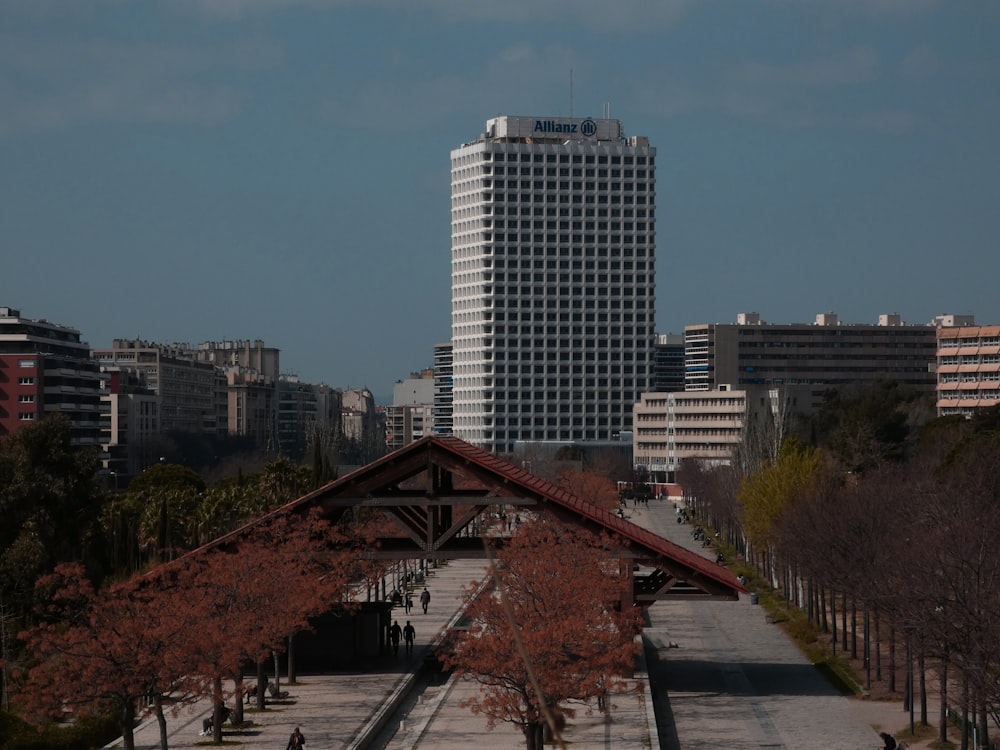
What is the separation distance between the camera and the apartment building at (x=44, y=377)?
160000mm

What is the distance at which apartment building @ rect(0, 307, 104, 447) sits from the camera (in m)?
160

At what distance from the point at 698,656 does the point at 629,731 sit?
19999mm

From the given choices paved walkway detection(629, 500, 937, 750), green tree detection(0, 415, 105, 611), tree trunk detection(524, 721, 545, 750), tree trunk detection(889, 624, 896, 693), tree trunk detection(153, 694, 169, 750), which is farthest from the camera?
green tree detection(0, 415, 105, 611)

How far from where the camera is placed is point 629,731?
44.0m

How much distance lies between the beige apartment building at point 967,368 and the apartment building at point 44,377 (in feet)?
306

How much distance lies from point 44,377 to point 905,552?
12677 cm

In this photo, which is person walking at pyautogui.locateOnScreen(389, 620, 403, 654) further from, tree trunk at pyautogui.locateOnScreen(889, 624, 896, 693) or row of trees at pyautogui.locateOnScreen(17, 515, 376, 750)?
tree trunk at pyautogui.locateOnScreen(889, 624, 896, 693)

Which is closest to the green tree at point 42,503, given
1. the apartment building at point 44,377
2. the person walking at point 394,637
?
the person walking at point 394,637

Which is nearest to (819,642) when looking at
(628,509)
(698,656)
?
(698,656)

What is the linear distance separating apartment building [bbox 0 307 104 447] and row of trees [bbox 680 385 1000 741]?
74.1 meters

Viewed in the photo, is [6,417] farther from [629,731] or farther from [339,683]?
[629,731]

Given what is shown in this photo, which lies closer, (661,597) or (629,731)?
(629,731)

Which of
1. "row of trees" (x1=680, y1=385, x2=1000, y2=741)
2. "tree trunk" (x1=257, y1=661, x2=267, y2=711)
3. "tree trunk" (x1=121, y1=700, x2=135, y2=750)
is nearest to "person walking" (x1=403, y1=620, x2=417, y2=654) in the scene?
"tree trunk" (x1=257, y1=661, x2=267, y2=711)

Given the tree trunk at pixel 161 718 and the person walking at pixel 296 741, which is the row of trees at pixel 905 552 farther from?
the tree trunk at pixel 161 718
